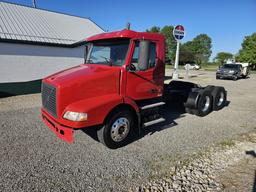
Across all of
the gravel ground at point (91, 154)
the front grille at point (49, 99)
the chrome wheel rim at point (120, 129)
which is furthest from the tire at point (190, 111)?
the front grille at point (49, 99)

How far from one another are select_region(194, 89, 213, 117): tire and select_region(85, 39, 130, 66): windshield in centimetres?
386

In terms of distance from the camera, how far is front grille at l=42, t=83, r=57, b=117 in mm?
4085

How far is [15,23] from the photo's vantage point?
1191 cm

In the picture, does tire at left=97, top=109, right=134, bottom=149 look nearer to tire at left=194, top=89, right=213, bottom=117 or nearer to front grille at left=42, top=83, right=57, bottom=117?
front grille at left=42, top=83, right=57, bottom=117

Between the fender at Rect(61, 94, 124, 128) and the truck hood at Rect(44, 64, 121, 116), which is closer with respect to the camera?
the fender at Rect(61, 94, 124, 128)

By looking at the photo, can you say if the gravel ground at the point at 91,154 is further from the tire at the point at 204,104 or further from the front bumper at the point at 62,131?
the front bumper at the point at 62,131

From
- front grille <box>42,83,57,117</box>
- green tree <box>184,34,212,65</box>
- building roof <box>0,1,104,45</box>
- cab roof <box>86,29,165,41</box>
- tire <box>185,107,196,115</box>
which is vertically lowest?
tire <box>185,107,196,115</box>

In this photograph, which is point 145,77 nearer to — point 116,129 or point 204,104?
point 116,129

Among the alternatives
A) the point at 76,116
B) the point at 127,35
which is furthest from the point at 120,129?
the point at 127,35

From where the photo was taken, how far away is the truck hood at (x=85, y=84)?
3.91 metres

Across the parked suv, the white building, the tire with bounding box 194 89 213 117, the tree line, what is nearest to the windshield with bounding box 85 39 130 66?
the tire with bounding box 194 89 213 117

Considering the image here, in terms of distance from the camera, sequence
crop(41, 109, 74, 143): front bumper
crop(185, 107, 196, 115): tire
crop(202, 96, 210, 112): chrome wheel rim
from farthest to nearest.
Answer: crop(202, 96, 210, 112): chrome wheel rim < crop(185, 107, 196, 115): tire < crop(41, 109, 74, 143): front bumper

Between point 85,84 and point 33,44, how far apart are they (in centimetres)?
879

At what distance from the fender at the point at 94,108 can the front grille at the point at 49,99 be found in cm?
38
